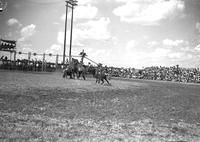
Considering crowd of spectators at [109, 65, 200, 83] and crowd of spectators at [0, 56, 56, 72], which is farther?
crowd of spectators at [109, 65, 200, 83]

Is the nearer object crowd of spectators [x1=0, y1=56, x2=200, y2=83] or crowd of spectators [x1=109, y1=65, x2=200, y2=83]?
crowd of spectators [x1=0, y1=56, x2=200, y2=83]

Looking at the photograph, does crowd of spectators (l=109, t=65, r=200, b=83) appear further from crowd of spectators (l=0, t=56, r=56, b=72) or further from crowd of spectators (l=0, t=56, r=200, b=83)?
crowd of spectators (l=0, t=56, r=56, b=72)

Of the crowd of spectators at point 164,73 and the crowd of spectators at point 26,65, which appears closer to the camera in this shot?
the crowd of spectators at point 26,65

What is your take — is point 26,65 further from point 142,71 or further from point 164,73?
point 164,73

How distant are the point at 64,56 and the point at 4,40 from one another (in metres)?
10.9

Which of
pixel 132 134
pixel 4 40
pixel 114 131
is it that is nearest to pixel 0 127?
pixel 114 131

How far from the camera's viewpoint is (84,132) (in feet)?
18.1

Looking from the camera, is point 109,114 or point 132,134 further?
point 109,114

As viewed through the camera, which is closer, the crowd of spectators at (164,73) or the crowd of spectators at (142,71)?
the crowd of spectators at (142,71)

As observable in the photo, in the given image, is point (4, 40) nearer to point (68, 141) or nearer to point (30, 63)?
point (30, 63)

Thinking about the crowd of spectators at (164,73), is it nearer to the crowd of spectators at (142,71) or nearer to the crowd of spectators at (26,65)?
the crowd of spectators at (142,71)

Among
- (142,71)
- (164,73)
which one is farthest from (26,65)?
(164,73)

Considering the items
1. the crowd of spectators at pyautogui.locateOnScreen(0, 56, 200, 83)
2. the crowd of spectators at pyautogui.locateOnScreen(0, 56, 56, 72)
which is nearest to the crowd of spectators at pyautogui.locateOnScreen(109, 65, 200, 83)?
the crowd of spectators at pyautogui.locateOnScreen(0, 56, 200, 83)

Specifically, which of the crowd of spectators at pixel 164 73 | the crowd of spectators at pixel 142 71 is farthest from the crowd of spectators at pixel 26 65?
the crowd of spectators at pixel 164 73
